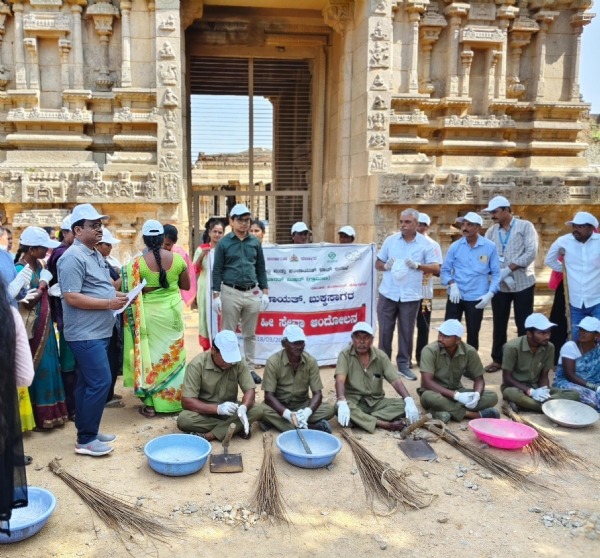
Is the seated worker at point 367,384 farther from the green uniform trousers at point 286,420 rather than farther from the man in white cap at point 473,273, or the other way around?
the man in white cap at point 473,273

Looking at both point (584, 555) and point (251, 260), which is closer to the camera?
point (584, 555)

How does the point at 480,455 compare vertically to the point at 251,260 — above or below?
below

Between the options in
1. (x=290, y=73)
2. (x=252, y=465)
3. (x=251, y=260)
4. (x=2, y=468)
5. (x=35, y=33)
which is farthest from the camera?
(x=290, y=73)

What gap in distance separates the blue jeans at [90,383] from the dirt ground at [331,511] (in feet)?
0.86

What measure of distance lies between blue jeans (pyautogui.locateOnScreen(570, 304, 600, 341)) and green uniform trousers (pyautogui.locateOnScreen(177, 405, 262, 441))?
3601 millimetres

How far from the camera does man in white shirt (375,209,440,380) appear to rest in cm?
582

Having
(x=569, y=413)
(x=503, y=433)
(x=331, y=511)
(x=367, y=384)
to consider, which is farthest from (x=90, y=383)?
(x=569, y=413)

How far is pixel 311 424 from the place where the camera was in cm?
445

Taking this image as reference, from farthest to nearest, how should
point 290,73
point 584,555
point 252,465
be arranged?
point 290,73 → point 252,465 → point 584,555

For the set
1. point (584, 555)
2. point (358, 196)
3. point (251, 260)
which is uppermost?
point (358, 196)

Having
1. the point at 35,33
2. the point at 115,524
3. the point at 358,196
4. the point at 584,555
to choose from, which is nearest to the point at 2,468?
the point at 115,524

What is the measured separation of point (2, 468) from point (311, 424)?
251 cm

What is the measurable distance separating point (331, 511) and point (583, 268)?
390 centimetres

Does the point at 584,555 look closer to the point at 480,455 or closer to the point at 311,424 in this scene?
the point at 480,455
